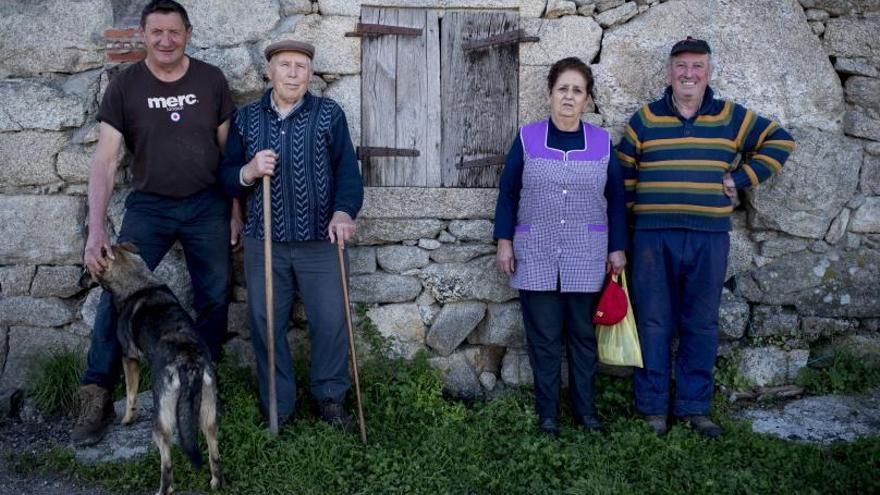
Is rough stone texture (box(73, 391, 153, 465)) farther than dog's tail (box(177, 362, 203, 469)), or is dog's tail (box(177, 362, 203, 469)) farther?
rough stone texture (box(73, 391, 153, 465))

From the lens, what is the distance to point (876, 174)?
537 centimetres

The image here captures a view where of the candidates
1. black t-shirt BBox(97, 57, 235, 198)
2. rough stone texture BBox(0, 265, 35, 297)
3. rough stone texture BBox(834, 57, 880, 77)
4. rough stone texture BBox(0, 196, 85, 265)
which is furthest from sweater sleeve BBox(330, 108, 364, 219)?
rough stone texture BBox(834, 57, 880, 77)

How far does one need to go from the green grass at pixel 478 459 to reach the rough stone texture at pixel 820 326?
3.12 ft

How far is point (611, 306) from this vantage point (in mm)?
4762

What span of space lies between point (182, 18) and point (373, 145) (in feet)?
4.41

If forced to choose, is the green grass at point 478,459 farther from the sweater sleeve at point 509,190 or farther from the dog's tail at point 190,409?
the sweater sleeve at point 509,190

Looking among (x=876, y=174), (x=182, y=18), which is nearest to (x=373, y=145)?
(x=182, y=18)

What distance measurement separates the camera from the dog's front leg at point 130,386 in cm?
455

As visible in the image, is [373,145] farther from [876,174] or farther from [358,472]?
[876,174]

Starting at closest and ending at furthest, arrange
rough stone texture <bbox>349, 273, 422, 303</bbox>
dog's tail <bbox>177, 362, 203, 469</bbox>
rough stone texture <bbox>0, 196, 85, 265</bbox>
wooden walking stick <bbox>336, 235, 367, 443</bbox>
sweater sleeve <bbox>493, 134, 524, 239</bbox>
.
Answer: dog's tail <bbox>177, 362, 203, 469</bbox>, wooden walking stick <bbox>336, 235, 367, 443</bbox>, sweater sleeve <bbox>493, 134, 524, 239</bbox>, rough stone texture <bbox>0, 196, 85, 265</bbox>, rough stone texture <bbox>349, 273, 422, 303</bbox>

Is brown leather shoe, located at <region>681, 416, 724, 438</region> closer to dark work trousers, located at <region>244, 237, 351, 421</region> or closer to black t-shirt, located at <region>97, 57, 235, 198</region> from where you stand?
dark work trousers, located at <region>244, 237, 351, 421</region>

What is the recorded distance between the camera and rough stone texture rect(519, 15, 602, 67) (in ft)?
17.0

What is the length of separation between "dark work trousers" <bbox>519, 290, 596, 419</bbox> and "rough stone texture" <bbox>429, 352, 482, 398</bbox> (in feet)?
1.80

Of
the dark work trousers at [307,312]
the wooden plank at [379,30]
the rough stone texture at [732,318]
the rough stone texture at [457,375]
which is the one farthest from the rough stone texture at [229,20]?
the rough stone texture at [732,318]
